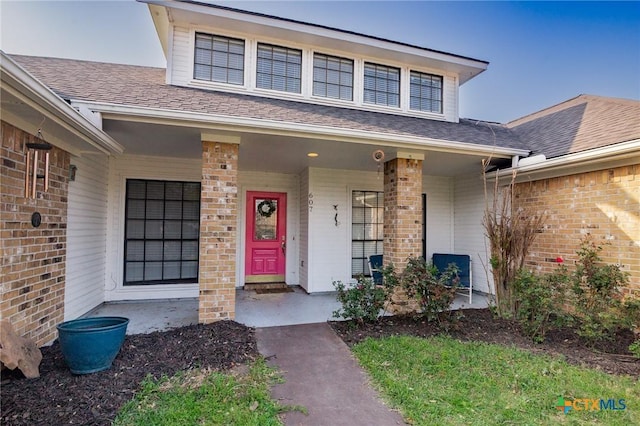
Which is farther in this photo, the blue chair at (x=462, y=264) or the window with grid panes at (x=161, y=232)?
the blue chair at (x=462, y=264)

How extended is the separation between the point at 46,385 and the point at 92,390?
0.39 meters

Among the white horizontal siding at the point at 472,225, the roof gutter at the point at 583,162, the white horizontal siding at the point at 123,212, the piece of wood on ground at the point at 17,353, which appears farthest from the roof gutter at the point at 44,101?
the white horizontal siding at the point at 472,225

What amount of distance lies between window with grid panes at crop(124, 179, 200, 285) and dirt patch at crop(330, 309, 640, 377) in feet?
11.1

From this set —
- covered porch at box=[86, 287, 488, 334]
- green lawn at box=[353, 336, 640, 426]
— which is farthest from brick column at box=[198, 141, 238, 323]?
green lawn at box=[353, 336, 640, 426]

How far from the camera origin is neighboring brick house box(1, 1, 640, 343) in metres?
3.68

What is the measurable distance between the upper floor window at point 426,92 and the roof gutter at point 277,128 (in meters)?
1.76

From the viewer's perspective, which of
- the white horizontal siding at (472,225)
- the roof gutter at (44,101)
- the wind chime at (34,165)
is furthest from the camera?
the white horizontal siding at (472,225)

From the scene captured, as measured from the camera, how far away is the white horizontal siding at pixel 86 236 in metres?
4.24

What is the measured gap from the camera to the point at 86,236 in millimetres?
4715

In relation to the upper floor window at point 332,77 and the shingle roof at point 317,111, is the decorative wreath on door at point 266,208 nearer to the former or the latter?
the shingle roof at point 317,111

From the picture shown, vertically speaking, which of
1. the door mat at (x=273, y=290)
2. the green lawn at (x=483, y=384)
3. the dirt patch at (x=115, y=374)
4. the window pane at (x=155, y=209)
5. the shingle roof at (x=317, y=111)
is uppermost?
the shingle roof at (x=317, y=111)

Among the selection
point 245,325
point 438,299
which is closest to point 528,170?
point 438,299

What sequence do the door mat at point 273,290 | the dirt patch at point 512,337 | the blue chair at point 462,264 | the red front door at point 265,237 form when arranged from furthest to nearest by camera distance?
the red front door at point 265,237 → the door mat at point 273,290 → the blue chair at point 462,264 → the dirt patch at point 512,337

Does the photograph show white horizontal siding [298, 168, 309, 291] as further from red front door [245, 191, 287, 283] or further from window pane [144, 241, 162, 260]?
window pane [144, 241, 162, 260]
